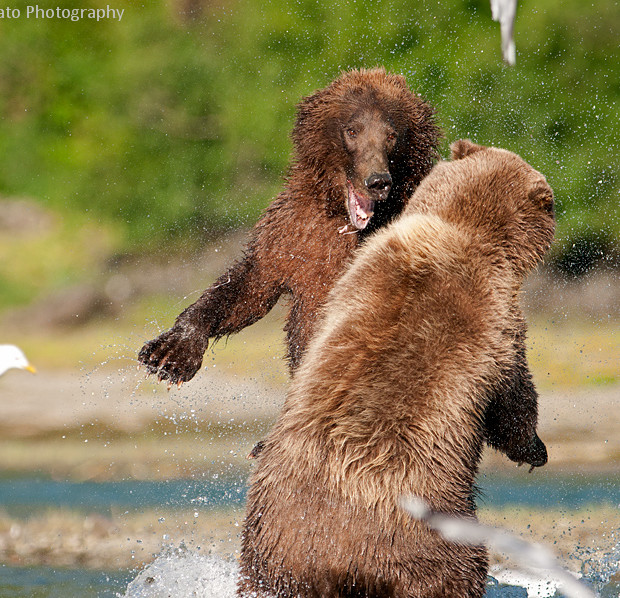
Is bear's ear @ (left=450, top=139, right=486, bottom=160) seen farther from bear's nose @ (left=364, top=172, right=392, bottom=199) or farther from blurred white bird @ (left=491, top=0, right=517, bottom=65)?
blurred white bird @ (left=491, top=0, right=517, bottom=65)

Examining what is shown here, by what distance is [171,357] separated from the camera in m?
4.85

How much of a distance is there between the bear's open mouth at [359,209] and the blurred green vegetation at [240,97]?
853 cm

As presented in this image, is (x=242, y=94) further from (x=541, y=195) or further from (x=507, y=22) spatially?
(x=541, y=195)

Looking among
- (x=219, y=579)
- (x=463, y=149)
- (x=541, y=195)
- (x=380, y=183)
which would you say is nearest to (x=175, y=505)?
(x=219, y=579)

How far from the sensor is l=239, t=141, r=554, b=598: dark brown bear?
130 inches

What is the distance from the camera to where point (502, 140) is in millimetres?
13641

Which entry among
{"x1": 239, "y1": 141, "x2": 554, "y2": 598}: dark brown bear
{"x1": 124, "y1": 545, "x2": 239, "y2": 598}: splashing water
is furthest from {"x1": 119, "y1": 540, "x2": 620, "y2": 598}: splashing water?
{"x1": 239, "y1": 141, "x2": 554, "y2": 598}: dark brown bear

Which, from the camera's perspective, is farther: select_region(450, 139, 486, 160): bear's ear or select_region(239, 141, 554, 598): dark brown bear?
select_region(450, 139, 486, 160): bear's ear

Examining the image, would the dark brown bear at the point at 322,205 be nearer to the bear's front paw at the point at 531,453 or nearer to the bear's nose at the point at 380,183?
the bear's nose at the point at 380,183

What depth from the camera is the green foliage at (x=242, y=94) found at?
45.9 feet

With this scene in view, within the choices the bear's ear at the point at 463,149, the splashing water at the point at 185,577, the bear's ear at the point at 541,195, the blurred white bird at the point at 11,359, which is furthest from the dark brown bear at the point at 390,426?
the blurred white bird at the point at 11,359

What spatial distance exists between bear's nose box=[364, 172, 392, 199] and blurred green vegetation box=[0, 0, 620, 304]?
28.6 ft

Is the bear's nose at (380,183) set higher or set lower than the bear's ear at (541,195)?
higher

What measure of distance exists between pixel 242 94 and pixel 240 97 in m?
0.07
